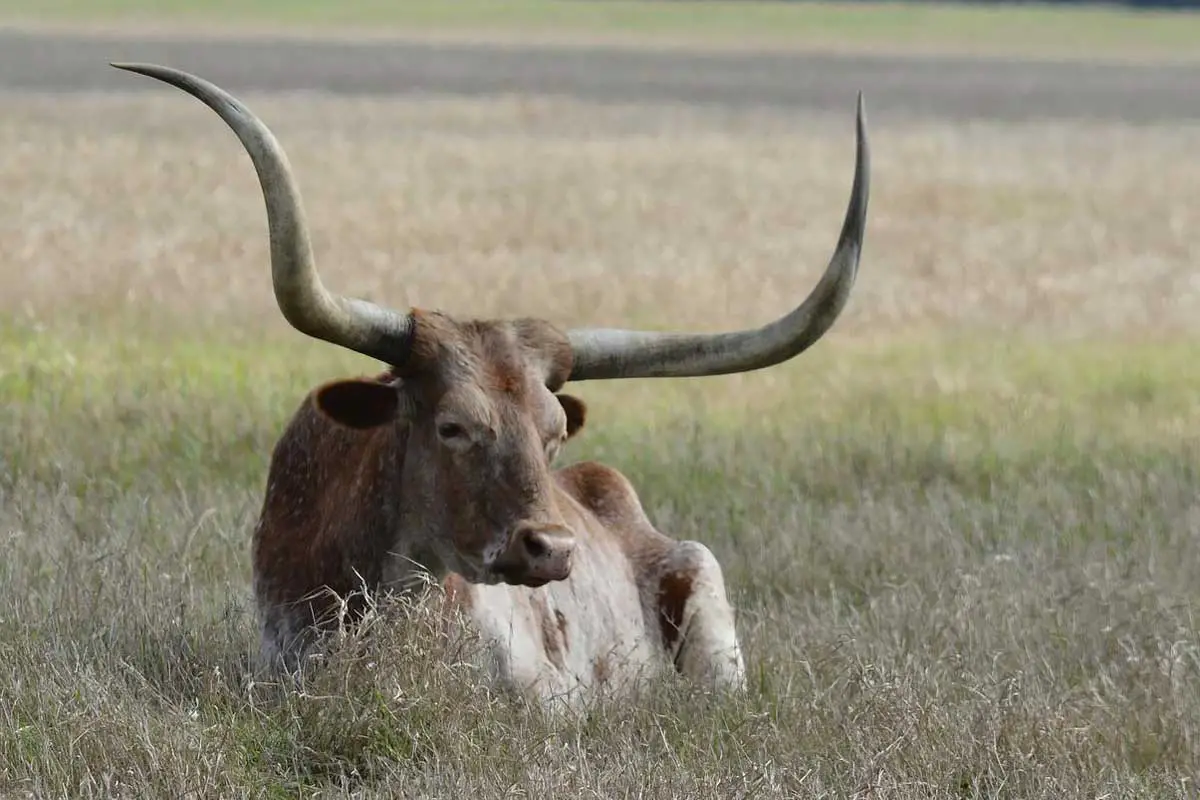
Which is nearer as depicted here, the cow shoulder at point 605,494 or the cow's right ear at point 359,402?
the cow's right ear at point 359,402

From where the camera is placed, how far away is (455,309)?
15.6 metres

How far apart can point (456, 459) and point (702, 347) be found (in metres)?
0.95

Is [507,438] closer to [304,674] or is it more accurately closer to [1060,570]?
[304,674]

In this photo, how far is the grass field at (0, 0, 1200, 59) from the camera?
2800 inches

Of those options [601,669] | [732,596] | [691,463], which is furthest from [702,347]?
[691,463]

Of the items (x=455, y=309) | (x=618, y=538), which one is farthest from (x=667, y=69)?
(x=618, y=538)

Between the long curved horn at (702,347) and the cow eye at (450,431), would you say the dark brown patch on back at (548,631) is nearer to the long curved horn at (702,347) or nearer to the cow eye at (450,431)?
the long curved horn at (702,347)

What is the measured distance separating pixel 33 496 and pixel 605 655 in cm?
306

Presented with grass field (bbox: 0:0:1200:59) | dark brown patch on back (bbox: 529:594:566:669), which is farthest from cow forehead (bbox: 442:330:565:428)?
grass field (bbox: 0:0:1200:59)

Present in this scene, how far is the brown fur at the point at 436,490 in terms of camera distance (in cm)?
618

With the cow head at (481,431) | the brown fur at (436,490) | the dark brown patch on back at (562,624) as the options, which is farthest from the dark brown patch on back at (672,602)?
the cow head at (481,431)

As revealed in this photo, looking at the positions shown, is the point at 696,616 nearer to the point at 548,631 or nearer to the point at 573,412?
the point at 548,631

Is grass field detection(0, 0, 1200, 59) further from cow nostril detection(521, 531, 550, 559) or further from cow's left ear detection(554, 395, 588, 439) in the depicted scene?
cow nostril detection(521, 531, 550, 559)

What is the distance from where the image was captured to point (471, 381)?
6.32 meters
